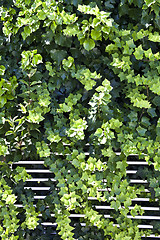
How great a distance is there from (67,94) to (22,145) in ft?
1.74

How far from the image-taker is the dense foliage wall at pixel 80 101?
1788mm

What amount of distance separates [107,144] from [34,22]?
3.17 feet

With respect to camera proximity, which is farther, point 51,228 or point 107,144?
point 51,228

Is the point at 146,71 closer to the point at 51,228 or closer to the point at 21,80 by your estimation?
the point at 21,80

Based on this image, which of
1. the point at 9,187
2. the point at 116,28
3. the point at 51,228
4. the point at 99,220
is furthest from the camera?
the point at 51,228

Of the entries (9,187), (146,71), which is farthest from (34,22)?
(9,187)

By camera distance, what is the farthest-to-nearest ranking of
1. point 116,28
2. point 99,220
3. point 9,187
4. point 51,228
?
1. point 51,228
2. point 9,187
3. point 99,220
4. point 116,28

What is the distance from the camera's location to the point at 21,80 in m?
1.93

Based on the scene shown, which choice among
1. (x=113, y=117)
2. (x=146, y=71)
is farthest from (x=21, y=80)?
(x=146, y=71)

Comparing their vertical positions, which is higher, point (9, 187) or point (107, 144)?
point (107, 144)

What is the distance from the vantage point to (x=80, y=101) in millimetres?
1975

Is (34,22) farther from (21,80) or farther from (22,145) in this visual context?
(22,145)

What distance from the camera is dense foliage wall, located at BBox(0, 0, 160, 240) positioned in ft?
5.87

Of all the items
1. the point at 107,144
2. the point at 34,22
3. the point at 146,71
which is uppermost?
the point at 34,22
